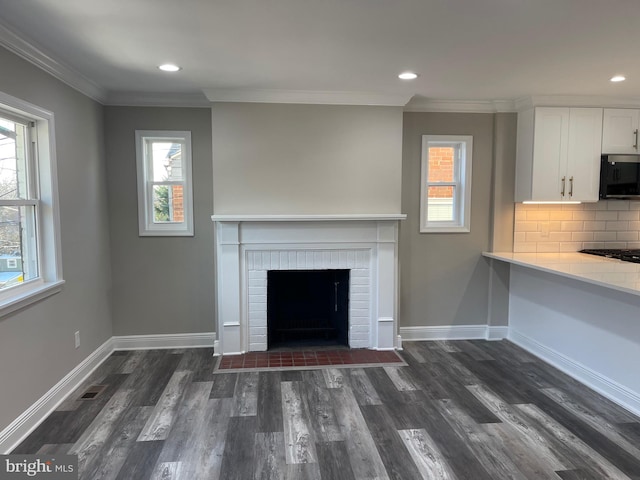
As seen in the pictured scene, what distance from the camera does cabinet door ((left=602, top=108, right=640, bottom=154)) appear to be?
402cm

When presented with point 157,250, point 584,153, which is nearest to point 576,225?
point 584,153

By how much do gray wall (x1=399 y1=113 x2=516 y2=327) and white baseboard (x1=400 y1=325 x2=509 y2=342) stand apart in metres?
0.06

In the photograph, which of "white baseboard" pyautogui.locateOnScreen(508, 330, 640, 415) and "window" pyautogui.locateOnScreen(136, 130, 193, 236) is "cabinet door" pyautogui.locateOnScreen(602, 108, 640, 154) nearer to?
"white baseboard" pyautogui.locateOnScreen(508, 330, 640, 415)

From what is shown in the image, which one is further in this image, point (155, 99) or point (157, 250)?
point (157, 250)

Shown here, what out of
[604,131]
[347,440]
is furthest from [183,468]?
[604,131]

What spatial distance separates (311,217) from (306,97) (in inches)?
43.2

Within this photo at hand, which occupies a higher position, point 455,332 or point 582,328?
point 582,328

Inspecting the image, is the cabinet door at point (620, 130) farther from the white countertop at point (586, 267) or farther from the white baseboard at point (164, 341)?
the white baseboard at point (164, 341)

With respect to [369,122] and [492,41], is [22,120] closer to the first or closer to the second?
[369,122]

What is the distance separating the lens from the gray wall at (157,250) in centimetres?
399

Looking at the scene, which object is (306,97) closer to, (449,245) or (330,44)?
(330,44)

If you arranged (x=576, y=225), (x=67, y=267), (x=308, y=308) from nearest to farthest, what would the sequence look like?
(x=67, y=267) < (x=576, y=225) < (x=308, y=308)

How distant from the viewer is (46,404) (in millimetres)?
2844

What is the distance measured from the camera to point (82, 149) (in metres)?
3.48
